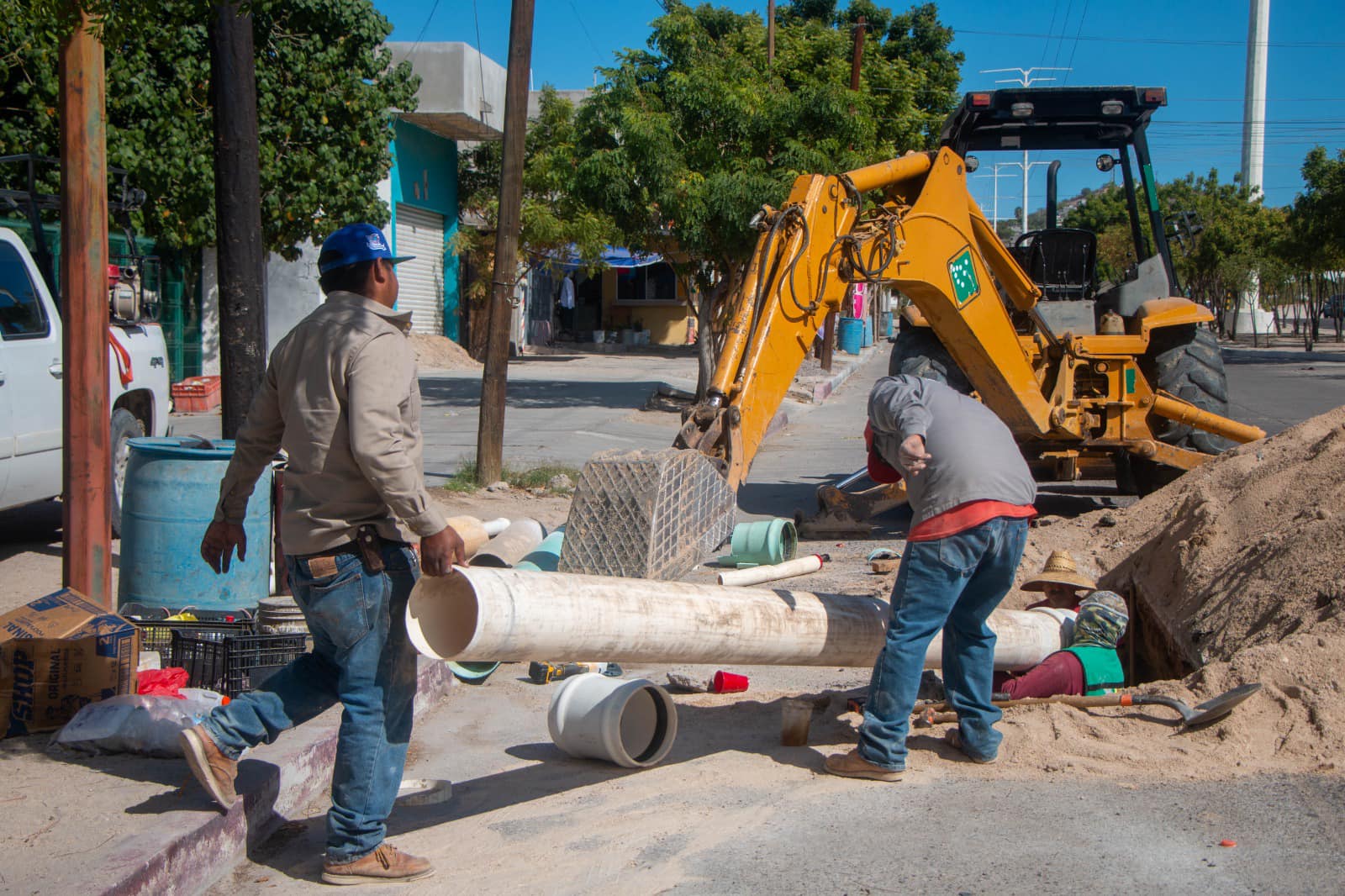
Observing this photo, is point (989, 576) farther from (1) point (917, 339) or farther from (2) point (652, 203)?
(2) point (652, 203)

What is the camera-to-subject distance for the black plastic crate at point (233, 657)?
188 inches

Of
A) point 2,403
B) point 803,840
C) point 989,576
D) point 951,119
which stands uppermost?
point 951,119

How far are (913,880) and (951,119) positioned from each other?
8.02 m

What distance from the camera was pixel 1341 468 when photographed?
5930mm

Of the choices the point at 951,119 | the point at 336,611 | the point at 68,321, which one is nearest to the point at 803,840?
the point at 336,611

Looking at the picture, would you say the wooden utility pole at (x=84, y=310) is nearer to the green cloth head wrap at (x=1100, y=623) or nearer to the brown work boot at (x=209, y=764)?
the brown work boot at (x=209, y=764)

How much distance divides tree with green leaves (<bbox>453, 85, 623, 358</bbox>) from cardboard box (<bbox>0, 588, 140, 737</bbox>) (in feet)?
48.2

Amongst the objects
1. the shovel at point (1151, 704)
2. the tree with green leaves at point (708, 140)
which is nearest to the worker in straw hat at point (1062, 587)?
the shovel at point (1151, 704)

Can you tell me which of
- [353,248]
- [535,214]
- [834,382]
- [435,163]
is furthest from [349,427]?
[435,163]

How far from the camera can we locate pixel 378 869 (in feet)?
11.3

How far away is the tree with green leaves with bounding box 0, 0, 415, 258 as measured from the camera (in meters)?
13.4

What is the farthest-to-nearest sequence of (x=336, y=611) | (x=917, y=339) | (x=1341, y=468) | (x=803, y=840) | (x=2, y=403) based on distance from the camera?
(x=917, y=339), (x=2, y=403), (x=1341, y=468), (x=803, y=840), (x=336, y=611)

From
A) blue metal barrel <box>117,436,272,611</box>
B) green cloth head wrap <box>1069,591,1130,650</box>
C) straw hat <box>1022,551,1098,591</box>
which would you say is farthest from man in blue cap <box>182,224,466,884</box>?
straw hat <box>1022,551,1098,591</box>

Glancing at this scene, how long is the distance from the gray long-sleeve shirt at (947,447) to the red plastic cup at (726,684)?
1533 mm
